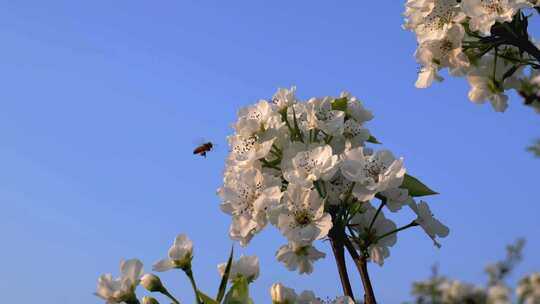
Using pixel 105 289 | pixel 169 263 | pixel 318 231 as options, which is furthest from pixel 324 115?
pixel 105 289

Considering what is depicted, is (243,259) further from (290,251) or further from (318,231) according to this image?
(318,231)

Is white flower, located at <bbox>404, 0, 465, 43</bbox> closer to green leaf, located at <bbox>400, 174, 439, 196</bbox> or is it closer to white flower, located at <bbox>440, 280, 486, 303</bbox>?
green leaf, located at <bbox>400, 174, 439, 196</bbox>

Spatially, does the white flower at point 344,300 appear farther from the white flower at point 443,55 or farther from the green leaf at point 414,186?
the white flower at point 443,55

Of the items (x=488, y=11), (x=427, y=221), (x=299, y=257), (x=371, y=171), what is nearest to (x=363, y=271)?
(x=299, y=257)

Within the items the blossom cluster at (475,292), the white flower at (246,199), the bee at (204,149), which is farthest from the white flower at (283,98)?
the blossom cluster at (475,292)

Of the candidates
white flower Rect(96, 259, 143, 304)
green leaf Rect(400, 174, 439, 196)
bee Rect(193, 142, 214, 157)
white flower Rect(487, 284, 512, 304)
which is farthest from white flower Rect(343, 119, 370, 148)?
white flower Rect(487, 284, 512, 304)

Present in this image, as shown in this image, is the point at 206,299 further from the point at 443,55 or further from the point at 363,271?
the point at 443,55
